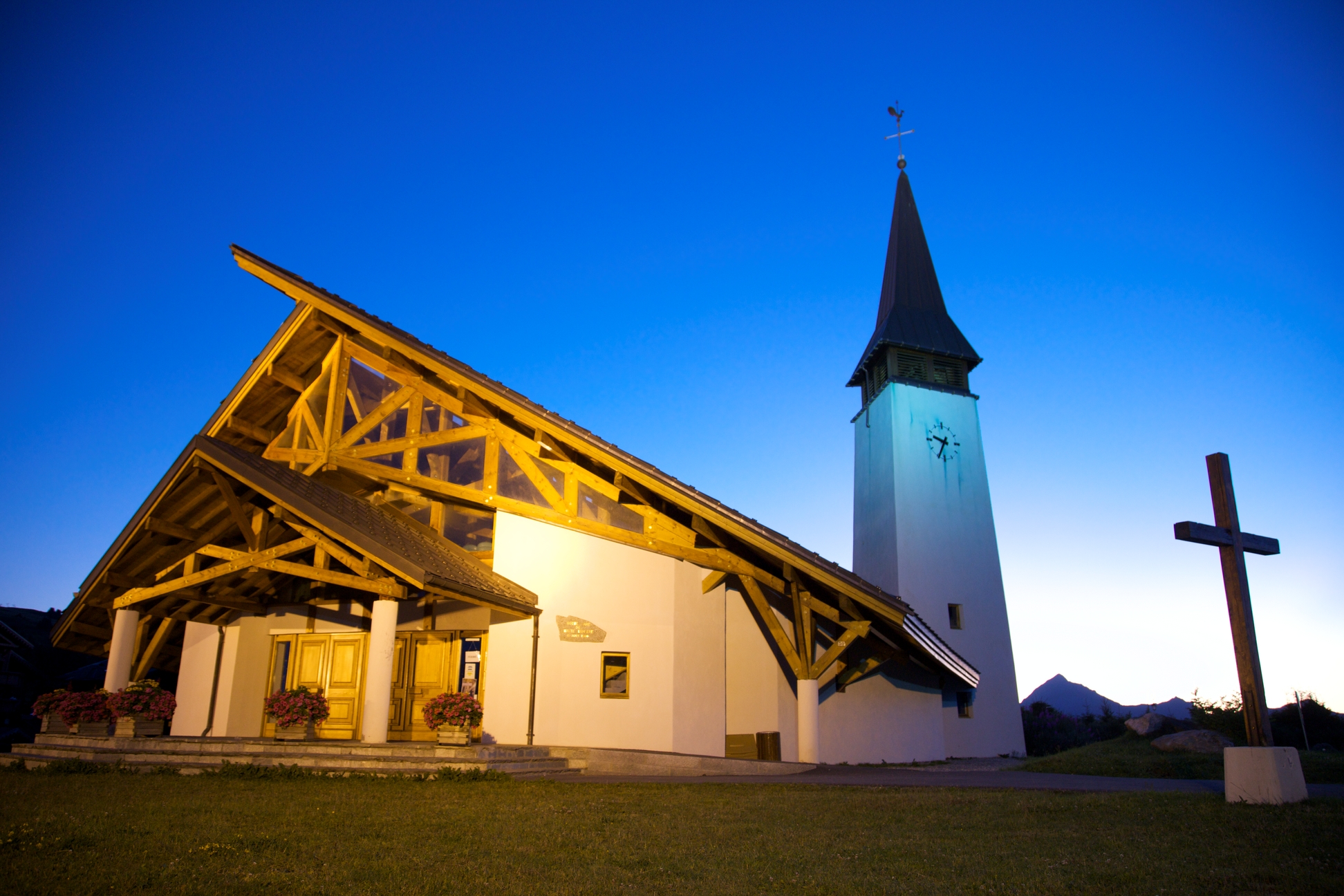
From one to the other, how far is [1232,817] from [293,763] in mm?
10137

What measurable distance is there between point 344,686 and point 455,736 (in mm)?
4584

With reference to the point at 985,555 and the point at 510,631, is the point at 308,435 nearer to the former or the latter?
the point at 510,631

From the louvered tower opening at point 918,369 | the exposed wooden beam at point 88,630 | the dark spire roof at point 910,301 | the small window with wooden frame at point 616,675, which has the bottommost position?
the small window with wooden frame at point 616,675

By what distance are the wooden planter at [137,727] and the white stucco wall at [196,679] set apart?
238 cm

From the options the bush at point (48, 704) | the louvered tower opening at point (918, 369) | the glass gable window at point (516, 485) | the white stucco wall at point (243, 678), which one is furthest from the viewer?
the louvered tower opening at point (918, 369)

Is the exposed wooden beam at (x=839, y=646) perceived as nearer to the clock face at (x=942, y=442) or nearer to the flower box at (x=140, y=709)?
the flower box at (x=140, y=709)

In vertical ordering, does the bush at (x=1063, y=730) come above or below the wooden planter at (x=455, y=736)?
below

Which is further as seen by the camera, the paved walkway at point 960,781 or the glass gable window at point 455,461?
the glass gable window at point 455,461

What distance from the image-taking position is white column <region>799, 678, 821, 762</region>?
45.1 feet

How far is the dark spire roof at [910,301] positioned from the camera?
24469 millimetres

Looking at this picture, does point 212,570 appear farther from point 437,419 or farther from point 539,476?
point 539,476

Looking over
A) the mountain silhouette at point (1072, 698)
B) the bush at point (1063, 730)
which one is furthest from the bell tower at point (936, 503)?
the mountain silhouette at point (1072, 698)

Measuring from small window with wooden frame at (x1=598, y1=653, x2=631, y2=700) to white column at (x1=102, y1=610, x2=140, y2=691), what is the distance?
7681 millimetres

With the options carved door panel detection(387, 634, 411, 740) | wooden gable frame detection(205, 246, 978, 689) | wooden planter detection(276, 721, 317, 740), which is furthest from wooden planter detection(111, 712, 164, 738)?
wooden gable frame detection(205, 246, 978, 689)
